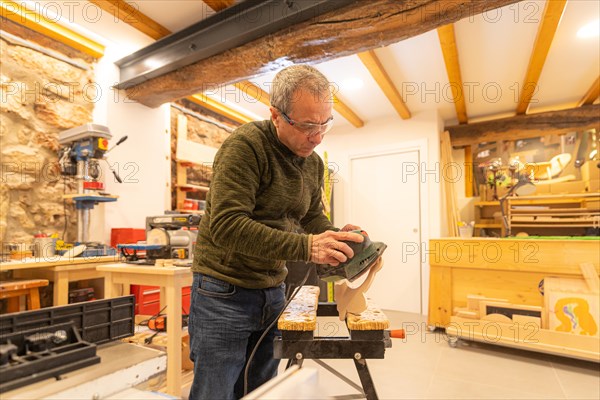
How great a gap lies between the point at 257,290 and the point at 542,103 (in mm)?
4537

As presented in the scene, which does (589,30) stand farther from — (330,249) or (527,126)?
(330,249)

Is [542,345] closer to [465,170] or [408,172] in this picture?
[408,172]

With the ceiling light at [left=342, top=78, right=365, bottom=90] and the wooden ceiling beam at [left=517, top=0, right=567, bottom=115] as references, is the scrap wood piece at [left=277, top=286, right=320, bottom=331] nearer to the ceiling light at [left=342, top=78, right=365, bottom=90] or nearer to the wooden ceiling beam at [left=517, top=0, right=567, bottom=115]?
the wooden ceiling beam at [left=517, top=0, right=567, bottom=115]

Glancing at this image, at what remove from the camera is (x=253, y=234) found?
0.84 meters

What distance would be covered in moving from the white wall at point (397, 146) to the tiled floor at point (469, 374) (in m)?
1.34

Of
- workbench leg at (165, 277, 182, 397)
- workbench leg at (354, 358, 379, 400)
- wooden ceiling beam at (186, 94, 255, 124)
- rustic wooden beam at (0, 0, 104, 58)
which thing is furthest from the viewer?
wooden ceiling beam at (186, 94, 255, 124)

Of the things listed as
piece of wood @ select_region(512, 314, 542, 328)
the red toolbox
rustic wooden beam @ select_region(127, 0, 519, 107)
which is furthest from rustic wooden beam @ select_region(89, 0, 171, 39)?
piece of wood @ select_region(512, 314, 542, 328)

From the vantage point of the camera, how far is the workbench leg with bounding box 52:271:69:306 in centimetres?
205

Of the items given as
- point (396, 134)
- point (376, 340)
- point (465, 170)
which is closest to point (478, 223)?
point (465, 170)

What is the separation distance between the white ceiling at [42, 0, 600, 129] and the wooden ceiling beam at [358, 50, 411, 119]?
0.23 ft

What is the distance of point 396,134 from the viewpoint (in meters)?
4.45

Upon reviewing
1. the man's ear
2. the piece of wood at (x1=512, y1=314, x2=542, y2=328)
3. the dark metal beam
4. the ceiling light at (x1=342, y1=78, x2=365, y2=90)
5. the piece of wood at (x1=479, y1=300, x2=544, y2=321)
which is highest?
the ceiling light at (x1=342, y1=78, x2=365, y2=90)

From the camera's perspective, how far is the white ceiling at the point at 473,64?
2.37 m

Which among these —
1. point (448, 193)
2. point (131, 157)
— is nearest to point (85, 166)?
point (131, 157)
